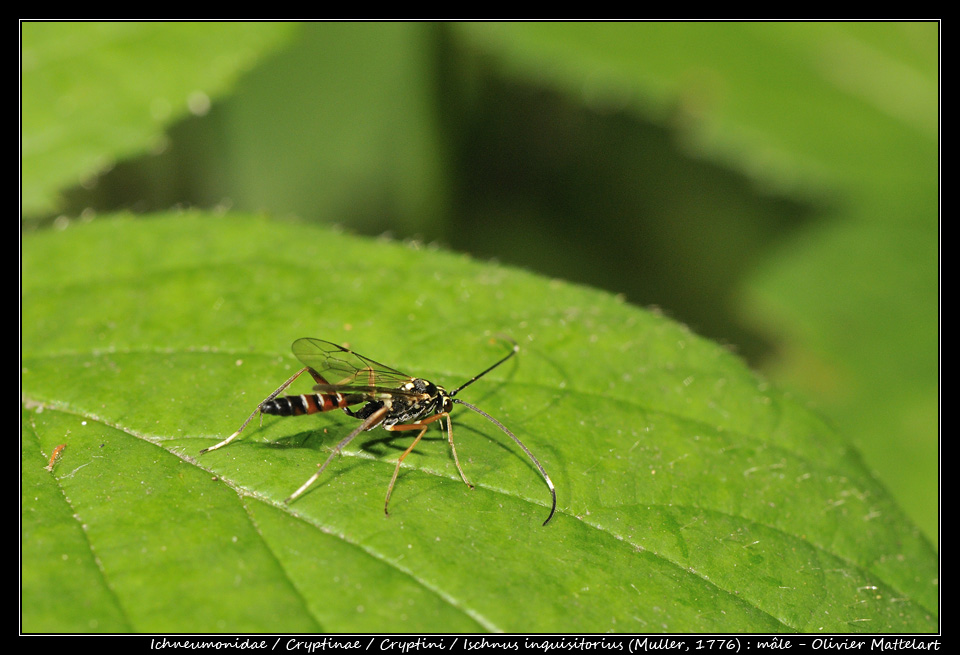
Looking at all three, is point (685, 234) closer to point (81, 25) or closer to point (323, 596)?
point (81, 25)

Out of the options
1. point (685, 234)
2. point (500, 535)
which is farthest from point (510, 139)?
point (500, 535)

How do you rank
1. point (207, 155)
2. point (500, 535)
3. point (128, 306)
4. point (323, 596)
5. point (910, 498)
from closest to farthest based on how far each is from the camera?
point (323, 596), point (500, 535), point (128, 306), point (910, 498), point (207, 155)

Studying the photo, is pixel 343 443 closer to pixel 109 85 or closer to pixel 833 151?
pixel 109 85

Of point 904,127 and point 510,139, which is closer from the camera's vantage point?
point 904,127

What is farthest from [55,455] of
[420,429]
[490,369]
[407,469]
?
[490,369]

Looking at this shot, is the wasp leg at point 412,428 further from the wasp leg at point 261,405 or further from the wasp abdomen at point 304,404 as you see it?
the wasp leg at point 261,405

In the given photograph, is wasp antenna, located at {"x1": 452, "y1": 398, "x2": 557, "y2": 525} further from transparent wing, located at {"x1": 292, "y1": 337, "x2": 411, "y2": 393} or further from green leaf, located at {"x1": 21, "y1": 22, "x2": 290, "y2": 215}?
green leaf, located at {"x1": 21, "y1": 22, "x2": 290, "y2": 215}

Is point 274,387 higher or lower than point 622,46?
lower
